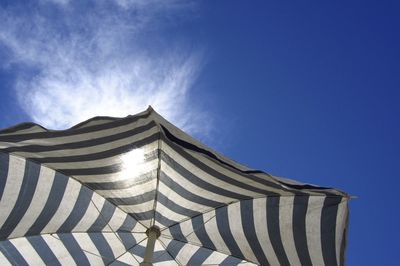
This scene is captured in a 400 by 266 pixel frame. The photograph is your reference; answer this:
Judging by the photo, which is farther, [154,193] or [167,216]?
[167,216]

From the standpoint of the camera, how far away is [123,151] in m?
3.71

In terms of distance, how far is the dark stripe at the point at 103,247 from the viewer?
5024 mm

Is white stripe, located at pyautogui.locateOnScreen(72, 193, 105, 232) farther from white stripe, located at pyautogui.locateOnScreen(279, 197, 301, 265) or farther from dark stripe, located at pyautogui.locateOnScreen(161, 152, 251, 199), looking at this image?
white stripe, located at pyautogui.locateOnScreen(279, 197, 301, 265)

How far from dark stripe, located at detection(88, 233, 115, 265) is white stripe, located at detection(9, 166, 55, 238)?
83cm

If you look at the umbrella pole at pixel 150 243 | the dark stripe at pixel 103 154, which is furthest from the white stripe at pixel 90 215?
the dark stripe at pixel 103 154

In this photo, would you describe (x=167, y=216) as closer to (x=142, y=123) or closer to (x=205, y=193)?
(x=205, y=193)

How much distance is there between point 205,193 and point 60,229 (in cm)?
163

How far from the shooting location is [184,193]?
4.34 m

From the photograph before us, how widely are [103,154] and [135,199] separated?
95 cm

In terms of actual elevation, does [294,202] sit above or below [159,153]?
below

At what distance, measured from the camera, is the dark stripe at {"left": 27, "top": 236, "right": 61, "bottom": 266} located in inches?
183

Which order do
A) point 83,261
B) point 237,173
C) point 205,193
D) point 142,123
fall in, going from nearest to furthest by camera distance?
1. point 142,123
2. point 237,173
3. point 205,193
4. point 83,261

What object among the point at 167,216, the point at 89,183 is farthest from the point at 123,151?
the point at 167,216

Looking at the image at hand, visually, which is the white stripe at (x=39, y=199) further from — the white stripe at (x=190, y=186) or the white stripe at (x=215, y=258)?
the white stripe at (x=215, y=258)
